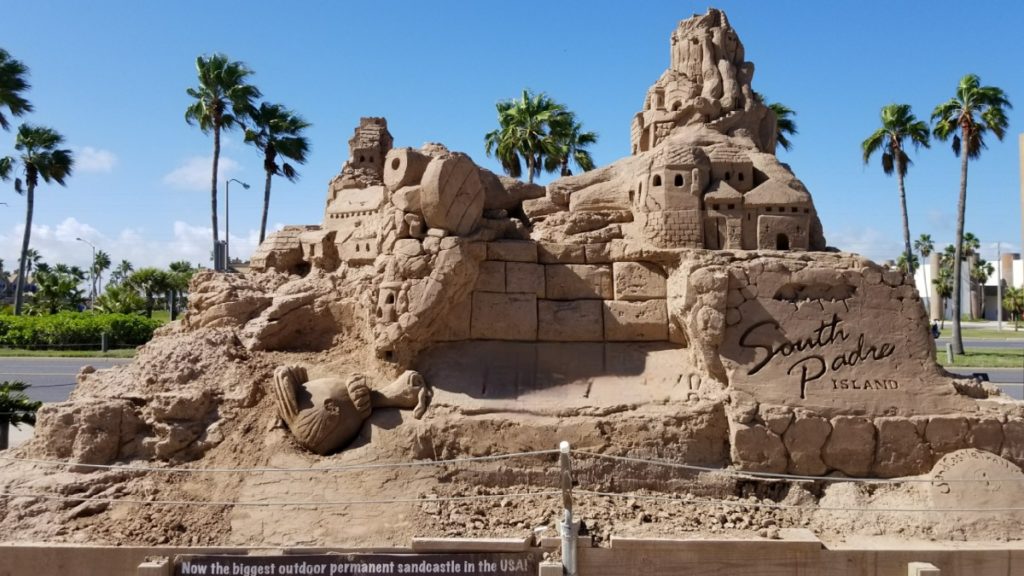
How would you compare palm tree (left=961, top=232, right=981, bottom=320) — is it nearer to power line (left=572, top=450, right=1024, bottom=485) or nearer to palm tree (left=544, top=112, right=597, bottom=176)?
palm tree (left=544, top=112, right=597, bottom=176)

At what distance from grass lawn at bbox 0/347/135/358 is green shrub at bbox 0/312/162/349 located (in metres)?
0.32

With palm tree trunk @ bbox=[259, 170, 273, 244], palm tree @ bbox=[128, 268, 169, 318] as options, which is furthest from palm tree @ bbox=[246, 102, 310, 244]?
palm tree @ bbox=[128, 268, 169, 318]

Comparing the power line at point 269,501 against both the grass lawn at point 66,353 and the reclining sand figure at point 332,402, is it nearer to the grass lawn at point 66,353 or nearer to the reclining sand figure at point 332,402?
the reclining sand figure at point 332,402

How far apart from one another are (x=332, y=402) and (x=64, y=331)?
19.6 metres

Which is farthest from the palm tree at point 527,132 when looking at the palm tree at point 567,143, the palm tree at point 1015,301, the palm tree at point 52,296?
the palm tree at point 1015,301

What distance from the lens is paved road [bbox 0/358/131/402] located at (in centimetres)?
1463

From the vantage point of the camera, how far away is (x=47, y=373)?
17781 millimetres

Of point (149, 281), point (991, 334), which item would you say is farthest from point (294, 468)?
point (991, 334)

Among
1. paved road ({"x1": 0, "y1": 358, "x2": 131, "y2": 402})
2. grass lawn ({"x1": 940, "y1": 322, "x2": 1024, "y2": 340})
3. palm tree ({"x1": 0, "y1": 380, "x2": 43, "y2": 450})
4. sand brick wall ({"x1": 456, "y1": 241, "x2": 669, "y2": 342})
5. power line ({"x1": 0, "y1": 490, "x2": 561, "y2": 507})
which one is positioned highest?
sand brick wall ({"x1": 456, "y1": 241, "x2": 669, "y2": 342})

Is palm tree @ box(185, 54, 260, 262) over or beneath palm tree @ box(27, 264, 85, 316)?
over

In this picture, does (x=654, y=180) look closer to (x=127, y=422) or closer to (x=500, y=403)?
(x=500, y=403)

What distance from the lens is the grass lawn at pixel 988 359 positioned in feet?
62.9

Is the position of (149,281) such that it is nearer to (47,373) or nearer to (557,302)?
(47,373)

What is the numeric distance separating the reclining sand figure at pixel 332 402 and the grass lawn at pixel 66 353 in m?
16.1
